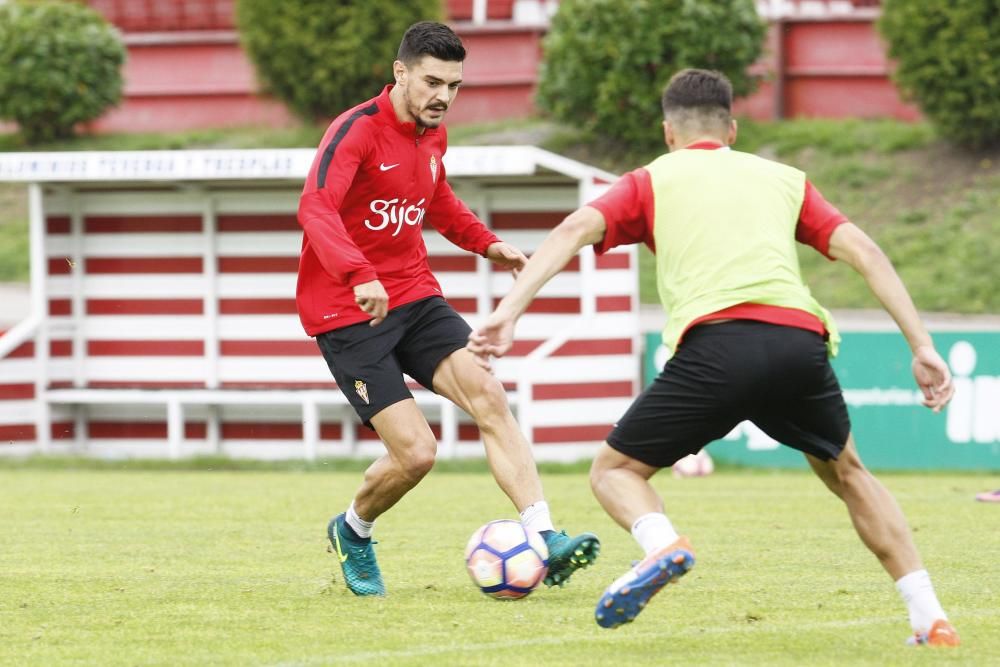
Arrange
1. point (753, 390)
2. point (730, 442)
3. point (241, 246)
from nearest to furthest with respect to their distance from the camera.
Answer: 1. point (753, 390)
2. point (730, 442)
3. point (241, 246)

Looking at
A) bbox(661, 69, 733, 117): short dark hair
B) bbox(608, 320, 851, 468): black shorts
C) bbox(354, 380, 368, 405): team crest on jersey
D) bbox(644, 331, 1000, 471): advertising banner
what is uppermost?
bbox(661, 69, 733, 117): short dark hair

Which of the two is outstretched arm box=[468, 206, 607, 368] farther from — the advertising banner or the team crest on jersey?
the advertising banner

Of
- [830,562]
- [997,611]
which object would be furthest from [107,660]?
[830,562]

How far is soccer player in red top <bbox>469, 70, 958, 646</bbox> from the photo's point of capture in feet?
18.9

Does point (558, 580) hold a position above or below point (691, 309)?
below

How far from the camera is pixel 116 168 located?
52.4 feet

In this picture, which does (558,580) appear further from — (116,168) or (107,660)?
(116,168)

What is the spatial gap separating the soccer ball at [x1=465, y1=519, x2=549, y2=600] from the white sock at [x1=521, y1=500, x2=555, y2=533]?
5 cm

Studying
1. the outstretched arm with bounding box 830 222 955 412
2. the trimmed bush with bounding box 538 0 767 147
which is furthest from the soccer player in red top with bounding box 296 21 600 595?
the trimmed bush with bounding box 538 0 767 147

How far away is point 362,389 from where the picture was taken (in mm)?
7461

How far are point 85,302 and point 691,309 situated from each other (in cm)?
1269

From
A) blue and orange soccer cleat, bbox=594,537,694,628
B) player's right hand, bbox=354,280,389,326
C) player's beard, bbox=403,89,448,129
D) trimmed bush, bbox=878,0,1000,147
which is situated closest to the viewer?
blue and orange soccer cleat, bbox=594,537,694,628

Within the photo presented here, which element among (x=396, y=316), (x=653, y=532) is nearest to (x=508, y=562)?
(x=396, y=316)

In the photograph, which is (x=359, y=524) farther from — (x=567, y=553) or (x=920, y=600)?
(x=920, y=600)
